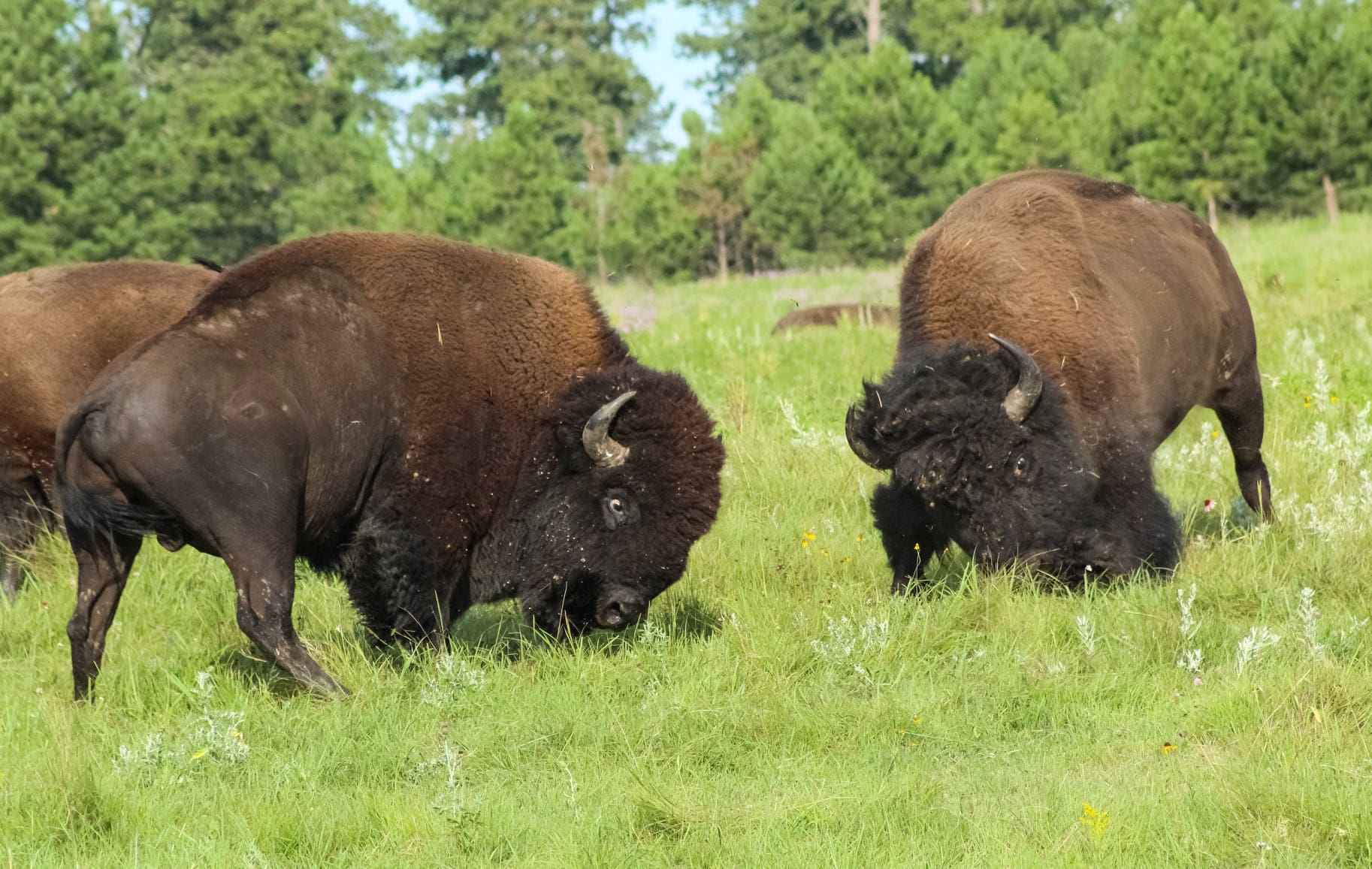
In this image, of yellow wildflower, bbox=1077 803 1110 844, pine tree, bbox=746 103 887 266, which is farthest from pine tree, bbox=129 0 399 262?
yellow wildflower, bbox=1077 803 1110 844

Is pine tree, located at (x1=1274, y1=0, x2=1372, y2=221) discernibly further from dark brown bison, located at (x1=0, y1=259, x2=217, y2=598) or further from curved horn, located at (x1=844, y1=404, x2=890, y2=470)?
dark brown bison, located at (x1=0, y1=259, x2=217, y2=598)

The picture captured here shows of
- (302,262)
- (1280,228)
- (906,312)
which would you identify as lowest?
(1280,228)

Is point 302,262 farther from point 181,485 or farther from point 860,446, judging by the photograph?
point 860,446

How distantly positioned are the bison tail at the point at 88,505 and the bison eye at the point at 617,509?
171 cm

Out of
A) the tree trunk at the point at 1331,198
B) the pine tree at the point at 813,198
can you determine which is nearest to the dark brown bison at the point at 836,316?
the tree trunk at the point at 1331,198

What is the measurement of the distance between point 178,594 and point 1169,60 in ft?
95.2

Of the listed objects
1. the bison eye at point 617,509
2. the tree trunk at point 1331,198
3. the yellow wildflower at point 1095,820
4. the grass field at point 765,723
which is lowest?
the tree trunk at point 1331,198

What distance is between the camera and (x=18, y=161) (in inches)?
1353

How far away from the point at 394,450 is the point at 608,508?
92 cm

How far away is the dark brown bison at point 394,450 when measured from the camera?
5.04 metres

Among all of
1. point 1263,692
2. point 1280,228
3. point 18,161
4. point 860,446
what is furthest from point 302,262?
point 18,161

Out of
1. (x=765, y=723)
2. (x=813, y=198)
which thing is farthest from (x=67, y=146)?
(x=765, y=723)

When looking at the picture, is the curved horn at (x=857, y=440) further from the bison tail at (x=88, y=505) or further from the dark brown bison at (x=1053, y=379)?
the bison tail at (x=88, y=505)

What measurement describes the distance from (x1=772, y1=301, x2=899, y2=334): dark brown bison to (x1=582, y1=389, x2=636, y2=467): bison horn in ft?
→ 30.3
